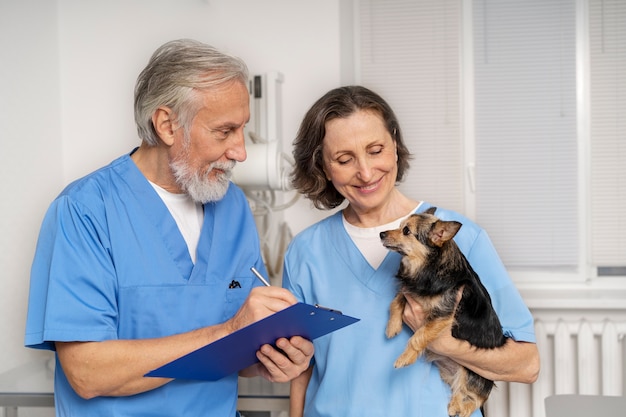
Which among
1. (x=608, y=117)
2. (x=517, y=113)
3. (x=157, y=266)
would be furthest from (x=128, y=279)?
(x=608, y=117)

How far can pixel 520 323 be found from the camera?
158cm

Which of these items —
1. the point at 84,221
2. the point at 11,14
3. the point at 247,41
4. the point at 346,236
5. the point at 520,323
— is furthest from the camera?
the point at 247,41

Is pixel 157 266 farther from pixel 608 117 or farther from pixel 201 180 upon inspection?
pixel 608 117

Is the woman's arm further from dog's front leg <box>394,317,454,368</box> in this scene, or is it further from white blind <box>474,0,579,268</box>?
white blind <box>474,0,579,268</box>

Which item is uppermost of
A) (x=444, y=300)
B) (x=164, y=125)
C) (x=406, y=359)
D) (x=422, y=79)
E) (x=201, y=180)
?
(x=422, y=79)

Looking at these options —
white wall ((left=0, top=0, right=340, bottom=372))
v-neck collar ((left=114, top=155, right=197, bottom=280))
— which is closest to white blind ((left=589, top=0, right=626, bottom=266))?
white wall ((left=0, top=0, right=340, bottom=372))

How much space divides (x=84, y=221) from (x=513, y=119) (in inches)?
97.9

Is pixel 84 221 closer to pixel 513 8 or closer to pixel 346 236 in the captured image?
pixel 346 236

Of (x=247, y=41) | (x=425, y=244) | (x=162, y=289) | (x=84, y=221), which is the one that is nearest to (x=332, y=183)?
(x=425, y=244)

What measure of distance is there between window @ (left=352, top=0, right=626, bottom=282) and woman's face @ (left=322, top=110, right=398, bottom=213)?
5.89 ft

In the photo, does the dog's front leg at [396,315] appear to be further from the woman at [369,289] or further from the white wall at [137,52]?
the white wall at [137,52]

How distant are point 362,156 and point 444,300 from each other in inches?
14.3

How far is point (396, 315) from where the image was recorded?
155cm

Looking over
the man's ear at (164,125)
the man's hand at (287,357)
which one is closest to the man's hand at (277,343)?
the man's hand at (287,357)
